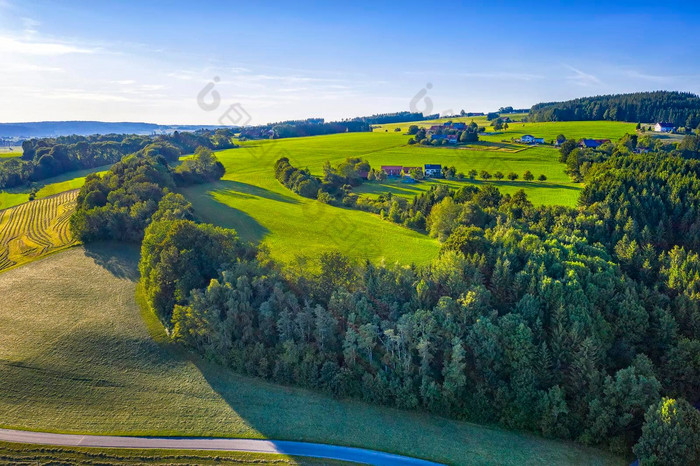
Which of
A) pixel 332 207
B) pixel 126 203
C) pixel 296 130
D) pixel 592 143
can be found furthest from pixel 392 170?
pixel 296 130

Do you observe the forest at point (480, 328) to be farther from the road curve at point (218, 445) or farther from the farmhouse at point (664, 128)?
the farmhouse at point (664, 128)

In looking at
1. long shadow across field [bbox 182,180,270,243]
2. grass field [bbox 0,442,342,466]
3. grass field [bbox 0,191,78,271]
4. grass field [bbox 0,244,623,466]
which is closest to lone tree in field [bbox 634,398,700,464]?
grass field [bbox 0,244,623,466]

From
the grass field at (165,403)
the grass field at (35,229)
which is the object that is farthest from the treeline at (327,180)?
the grass field at (165,403)

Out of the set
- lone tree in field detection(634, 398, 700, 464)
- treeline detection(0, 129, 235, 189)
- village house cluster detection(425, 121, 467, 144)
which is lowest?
lone tree in field detection(634, 398, 700, 464)

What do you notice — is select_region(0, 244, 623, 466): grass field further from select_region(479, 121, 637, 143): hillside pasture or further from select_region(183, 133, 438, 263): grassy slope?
select_region(479, 121, 637, 143): hillside pasture

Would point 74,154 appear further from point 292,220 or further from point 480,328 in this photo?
point 480,328

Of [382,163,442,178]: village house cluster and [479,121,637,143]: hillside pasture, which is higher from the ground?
[479,121,637,143]: hillside pasture
